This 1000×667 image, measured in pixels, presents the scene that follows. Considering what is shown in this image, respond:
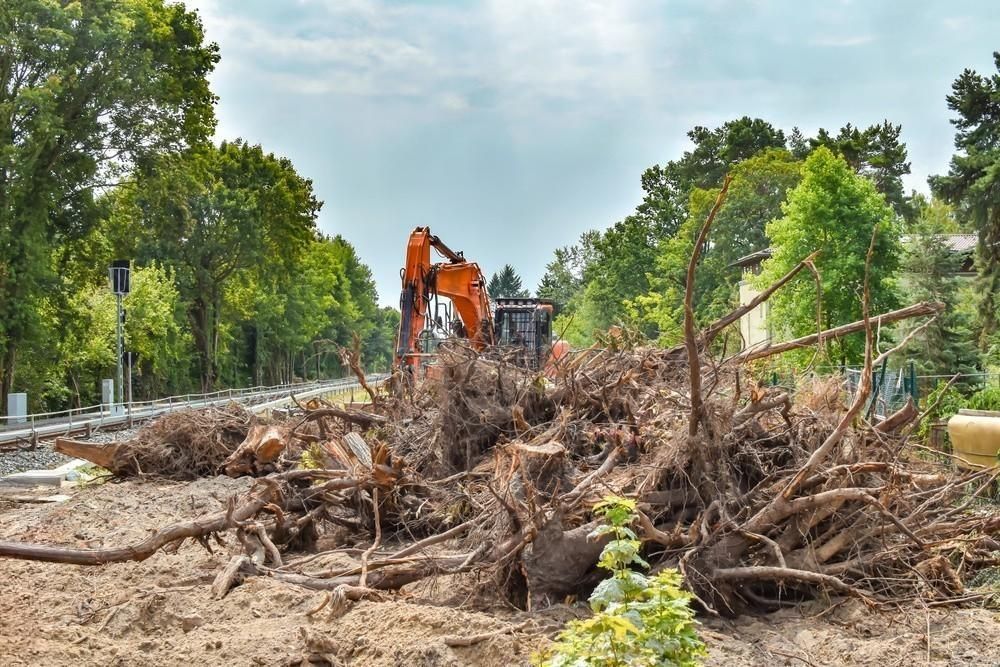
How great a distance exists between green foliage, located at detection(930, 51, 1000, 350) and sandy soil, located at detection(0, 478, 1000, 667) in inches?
1070

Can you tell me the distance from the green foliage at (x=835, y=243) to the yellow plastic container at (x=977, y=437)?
1854 cm

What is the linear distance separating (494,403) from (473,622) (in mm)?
4022

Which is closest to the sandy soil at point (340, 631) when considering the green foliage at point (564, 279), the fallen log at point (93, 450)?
the fallen log at point (93, 450)

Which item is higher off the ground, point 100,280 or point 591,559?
point 100,280

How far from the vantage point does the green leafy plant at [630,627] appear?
4211 mm

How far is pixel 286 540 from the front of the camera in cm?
935

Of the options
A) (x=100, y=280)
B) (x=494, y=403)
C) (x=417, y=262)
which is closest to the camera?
(x=494, y=403)

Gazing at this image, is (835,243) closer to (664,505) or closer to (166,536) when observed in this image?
(664,505)

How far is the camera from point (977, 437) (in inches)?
496

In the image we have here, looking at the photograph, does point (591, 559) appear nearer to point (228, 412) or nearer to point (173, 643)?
point (173, 643)

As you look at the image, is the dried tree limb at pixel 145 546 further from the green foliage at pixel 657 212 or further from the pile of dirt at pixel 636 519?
the green foliage at pixel 657 212

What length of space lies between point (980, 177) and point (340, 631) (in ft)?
95.2

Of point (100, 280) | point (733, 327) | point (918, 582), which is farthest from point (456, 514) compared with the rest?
point (100, 280)

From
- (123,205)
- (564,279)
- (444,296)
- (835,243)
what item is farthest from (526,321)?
(564,279)
